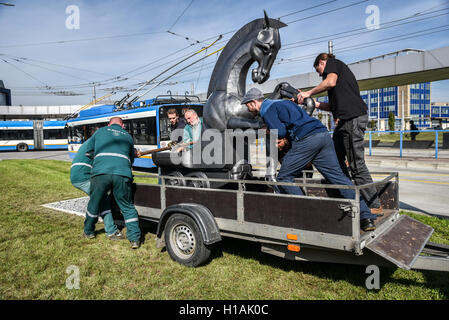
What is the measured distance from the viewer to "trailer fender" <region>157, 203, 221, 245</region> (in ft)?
12.4

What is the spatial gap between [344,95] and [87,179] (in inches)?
168

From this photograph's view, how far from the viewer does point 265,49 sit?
5023 millimetres

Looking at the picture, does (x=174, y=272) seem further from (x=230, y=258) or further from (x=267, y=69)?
(x=267, y=69)

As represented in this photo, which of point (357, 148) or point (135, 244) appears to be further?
point (135, 244)

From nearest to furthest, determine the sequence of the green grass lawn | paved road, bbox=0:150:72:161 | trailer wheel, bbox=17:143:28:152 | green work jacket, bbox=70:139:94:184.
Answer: the green grass lawn
green work jacket, bbox=70:139:94:184
paved road, bbox=0:150:72:161
trailer wheel, bbox=17:143:28:152

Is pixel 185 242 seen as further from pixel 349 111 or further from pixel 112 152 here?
pixel 349 111

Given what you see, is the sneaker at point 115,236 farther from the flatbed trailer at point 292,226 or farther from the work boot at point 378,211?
the work boot at point 378,211

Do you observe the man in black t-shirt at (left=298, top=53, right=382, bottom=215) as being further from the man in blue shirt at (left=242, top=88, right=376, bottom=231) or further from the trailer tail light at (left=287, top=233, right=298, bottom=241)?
the trailer tail light at (left=287, top=233, right=298, bottom=241)

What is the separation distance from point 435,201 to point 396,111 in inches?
4212

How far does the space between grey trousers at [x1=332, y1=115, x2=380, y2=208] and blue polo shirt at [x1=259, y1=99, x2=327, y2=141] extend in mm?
415

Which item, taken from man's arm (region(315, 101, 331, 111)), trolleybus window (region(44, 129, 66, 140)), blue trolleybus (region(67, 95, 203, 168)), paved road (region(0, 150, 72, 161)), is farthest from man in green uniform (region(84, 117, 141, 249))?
trolleybus window (region(44, 129, 66, 140))

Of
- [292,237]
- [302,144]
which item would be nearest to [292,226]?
[292,237]

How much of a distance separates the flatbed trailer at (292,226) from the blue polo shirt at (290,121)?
600 millimetres

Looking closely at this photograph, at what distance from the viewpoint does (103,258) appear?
454cm
